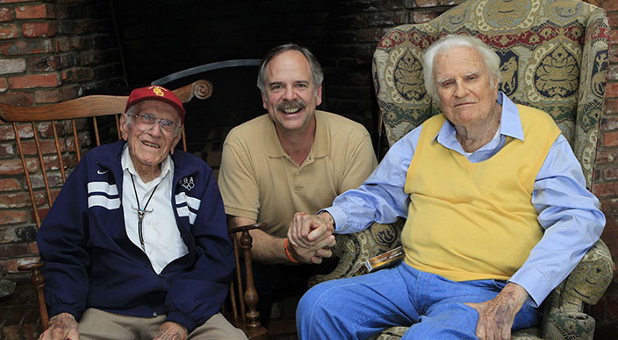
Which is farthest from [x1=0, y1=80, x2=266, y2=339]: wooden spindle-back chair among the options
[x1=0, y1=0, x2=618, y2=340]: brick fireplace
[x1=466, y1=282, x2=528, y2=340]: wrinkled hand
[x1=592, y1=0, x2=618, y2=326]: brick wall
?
[x1=592, y1=0, x2=618, y2=326]: brick wall

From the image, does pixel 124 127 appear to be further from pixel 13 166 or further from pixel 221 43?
pixel 221 43

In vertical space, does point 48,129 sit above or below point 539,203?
above

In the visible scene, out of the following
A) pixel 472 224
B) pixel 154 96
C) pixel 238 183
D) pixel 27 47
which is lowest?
pixel 472 224

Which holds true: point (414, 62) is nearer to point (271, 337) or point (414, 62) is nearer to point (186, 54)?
point (271, 337)

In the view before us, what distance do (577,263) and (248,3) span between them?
254cm

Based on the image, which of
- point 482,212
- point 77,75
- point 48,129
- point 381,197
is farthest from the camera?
point 77,75

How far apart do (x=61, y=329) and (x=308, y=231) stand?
2.49 feet

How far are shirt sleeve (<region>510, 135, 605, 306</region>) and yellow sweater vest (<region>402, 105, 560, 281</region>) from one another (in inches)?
1.5

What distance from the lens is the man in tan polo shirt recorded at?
2090 mm

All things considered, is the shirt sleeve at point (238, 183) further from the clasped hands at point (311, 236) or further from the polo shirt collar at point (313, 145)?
the clasped hands at point (311, 236)

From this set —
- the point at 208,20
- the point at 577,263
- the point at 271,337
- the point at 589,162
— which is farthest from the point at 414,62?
the point at 208,20

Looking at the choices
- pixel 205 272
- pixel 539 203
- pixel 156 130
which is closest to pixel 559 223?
pixel 539 203

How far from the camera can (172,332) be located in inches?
64.8

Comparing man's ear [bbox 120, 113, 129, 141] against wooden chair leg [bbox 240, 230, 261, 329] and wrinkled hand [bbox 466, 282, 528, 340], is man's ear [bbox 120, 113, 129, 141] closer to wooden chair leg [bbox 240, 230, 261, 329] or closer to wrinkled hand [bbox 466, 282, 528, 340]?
wooden chair leg [bbox 240, 230, 261, 329]
